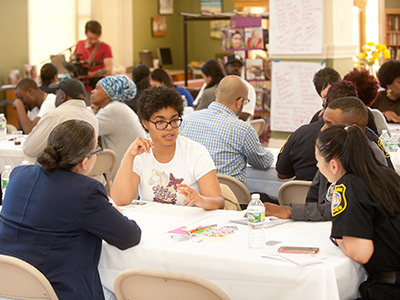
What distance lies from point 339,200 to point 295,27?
4514 millimetres

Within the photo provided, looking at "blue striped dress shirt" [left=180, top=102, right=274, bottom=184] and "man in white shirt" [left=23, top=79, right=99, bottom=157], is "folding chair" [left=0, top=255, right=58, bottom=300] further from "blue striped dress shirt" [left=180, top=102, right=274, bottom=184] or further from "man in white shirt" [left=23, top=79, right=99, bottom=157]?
"man in white shirt" [left=23, top=79, right=99, bottom=157]

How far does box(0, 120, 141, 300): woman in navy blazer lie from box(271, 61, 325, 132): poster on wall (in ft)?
14.5

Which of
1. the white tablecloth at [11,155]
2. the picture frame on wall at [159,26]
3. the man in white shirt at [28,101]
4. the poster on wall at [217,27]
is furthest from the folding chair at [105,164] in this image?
the poster on wall at [217,27]

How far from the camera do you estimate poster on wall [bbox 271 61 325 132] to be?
668 cm

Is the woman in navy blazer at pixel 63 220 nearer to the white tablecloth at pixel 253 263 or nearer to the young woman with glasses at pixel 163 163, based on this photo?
the white tablecloth at pixel 253 263

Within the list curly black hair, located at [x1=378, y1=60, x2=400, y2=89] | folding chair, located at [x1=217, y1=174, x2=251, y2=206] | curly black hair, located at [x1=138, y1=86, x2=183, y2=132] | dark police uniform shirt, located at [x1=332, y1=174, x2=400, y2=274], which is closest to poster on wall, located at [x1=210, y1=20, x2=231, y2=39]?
curly black hair, located at [x1=378, y1=60, x2=400, y2=89]

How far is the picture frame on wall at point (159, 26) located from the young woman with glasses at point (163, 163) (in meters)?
10.8

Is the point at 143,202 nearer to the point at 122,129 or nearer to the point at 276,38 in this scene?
the point at 122,129

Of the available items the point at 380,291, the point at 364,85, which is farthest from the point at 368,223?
the point at 364,85

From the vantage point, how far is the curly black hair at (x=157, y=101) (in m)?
3.41

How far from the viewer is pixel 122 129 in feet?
17.7

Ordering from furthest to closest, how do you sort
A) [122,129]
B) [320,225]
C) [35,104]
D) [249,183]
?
[35,104] < [122,129] < [249,183] < [320,225]

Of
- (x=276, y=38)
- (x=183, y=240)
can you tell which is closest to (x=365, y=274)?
(x=183, y=240)

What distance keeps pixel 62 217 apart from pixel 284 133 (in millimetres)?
4832
